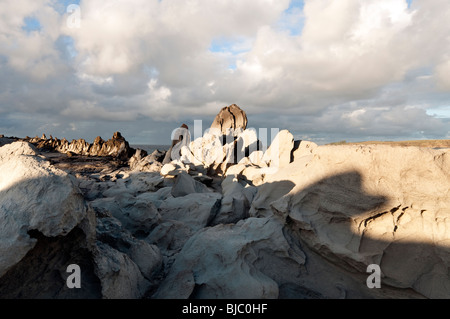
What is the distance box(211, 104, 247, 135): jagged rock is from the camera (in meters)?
20.1

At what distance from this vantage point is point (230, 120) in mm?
20266

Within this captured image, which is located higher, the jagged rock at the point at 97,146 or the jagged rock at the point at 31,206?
the jagged rock at the point at 97,146

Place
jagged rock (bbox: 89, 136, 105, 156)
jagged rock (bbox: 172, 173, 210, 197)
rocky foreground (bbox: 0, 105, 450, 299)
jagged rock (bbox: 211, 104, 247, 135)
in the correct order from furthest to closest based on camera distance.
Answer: jagged rock (bbox: 89, 136, 105, 156) → jagged rock (bbox: 211, 104, 247, 135) → jagged rock (bbox: 172, 173, 210, 197) → rocky foreground (bbox: 0, 105, 450, 299)

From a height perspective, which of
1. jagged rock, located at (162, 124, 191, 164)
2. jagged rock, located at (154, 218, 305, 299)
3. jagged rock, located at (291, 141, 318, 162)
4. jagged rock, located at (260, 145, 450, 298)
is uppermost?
jagged rock, located at (162, 124, 191, 164)

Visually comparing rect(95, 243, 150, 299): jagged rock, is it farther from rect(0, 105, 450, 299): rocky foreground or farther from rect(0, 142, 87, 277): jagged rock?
rect(0, 142, 87, 277): jagged rock

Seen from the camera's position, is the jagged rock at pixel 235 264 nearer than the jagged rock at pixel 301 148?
Yes

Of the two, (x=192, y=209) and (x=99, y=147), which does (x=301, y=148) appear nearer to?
(x=192, y=209)

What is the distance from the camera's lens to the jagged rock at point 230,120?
20094mm

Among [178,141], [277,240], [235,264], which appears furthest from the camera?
[178,141]

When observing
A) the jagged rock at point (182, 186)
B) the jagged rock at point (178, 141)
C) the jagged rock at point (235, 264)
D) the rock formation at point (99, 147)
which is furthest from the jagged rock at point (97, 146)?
the jagged rock at point (235, 264)

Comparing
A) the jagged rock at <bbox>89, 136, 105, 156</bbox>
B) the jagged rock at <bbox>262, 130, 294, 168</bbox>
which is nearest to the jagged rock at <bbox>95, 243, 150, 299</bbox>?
the jagged rock at <bbox>262, 130, 294, 168</bbox>

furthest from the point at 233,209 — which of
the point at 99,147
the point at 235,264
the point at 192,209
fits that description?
the point at 99,147

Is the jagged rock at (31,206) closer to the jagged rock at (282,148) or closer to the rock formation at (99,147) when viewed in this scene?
the jagged rock at (282,148)
